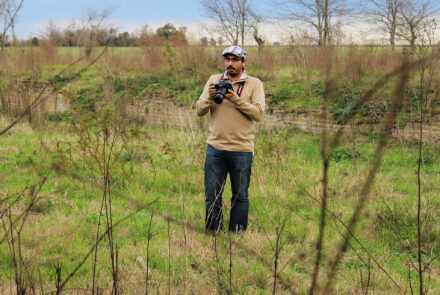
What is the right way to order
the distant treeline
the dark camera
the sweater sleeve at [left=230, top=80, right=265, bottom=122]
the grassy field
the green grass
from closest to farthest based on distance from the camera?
the grassy field
the green grass
the dark camera
the sweater sleeve at [left=230, top=80, right=265, bottom=122]
the distant treeline

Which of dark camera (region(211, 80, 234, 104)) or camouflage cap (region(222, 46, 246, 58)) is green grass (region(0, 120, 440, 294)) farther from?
camouflage cap (region(222, 46, 246, 58))

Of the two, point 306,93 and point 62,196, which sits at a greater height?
point 306,93

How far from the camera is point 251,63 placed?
1410 centimetres

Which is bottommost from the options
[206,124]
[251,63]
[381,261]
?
[381,261]

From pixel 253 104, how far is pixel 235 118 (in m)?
0.23

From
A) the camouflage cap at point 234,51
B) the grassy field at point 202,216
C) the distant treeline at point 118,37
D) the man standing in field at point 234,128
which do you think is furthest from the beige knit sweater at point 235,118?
the distant treeline at point 118,37

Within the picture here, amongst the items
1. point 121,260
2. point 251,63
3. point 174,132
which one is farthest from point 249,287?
point 251,63

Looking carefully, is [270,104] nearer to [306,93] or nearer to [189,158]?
[306,93]

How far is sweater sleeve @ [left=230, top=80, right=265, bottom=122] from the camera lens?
3.58 m

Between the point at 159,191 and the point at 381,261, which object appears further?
the point at 159,191

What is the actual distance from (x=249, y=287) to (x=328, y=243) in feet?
3.73

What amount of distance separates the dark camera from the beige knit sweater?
0.50 ft

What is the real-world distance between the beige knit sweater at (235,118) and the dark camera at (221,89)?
0.15 meters

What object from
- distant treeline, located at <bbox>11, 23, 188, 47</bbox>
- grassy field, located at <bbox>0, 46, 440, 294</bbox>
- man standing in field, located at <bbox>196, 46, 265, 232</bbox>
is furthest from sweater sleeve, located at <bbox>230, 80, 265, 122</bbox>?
distant treeline, located at <bbox>11, 23, 188, 47</bbox>
